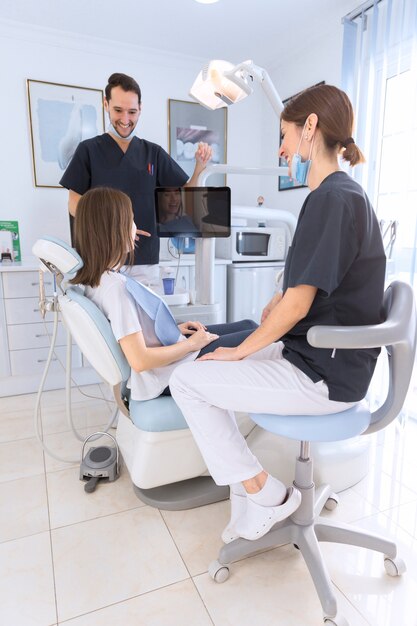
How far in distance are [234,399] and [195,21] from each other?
2443 mm

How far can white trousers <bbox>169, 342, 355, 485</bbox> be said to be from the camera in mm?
985

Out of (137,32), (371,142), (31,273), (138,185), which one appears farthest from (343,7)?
(31,273)

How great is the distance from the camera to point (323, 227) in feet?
3.01

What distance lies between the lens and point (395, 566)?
3.79 ft

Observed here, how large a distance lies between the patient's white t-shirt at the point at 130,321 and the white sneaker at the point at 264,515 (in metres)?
0.46

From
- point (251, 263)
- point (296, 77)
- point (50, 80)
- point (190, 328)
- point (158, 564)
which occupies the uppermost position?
point (296, 77)

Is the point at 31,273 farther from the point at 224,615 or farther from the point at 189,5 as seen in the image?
the point at 224,615

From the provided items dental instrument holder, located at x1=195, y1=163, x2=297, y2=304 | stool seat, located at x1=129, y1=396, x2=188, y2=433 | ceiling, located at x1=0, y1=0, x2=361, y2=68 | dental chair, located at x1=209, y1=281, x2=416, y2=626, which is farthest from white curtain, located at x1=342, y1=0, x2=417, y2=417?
stool seat, located at x1=129, y1=396, x2=188, y2=433

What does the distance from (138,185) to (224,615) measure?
5.59 feet

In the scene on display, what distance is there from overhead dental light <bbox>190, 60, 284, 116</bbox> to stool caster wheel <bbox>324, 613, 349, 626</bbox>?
1.47 m

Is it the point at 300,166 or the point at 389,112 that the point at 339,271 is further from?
the point at 389,112

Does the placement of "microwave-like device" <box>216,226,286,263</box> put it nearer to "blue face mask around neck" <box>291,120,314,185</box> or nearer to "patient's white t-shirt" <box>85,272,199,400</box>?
"patient's white t-shirt" <box>85,272,199,400</box>

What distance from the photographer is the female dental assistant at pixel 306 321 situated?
925 millimetres

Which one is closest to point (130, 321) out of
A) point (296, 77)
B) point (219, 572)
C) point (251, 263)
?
point (219, 572)
